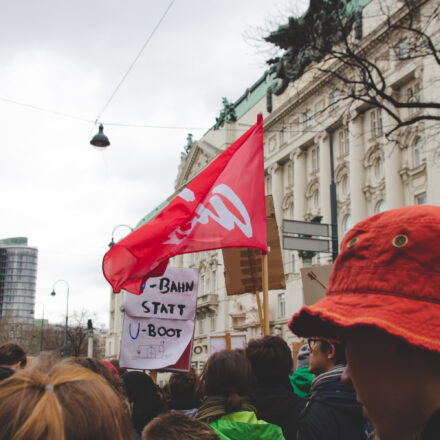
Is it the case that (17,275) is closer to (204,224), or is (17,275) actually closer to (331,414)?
(204,224)

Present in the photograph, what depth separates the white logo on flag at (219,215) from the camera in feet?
19.0

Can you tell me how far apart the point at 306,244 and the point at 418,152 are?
14583mm

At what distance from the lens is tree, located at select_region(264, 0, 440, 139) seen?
39.7 ft

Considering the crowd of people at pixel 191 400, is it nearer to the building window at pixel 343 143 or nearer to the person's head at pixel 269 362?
the person's head at pixel 269 362

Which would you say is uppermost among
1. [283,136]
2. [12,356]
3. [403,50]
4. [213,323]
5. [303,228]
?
[283,136]

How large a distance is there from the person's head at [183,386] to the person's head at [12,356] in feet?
3.98

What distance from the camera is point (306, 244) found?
40.1 ft

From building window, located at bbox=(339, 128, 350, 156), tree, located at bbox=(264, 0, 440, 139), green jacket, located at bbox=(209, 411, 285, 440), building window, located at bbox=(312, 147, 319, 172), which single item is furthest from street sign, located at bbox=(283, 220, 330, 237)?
building window, located at bbox=(312, 147, 319, 172)

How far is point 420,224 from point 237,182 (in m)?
5.03

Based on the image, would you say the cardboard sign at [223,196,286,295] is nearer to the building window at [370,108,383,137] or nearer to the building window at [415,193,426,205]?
the building window at [415,193,426,205]

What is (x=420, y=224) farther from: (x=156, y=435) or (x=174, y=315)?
(x=174, y=315)

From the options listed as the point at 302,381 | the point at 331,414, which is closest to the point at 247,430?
the point at 331,414

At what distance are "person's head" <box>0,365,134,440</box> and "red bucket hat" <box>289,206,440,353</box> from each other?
0.55 m

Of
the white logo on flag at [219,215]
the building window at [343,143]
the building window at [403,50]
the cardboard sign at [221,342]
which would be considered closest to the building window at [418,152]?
the building window at [403,50]
